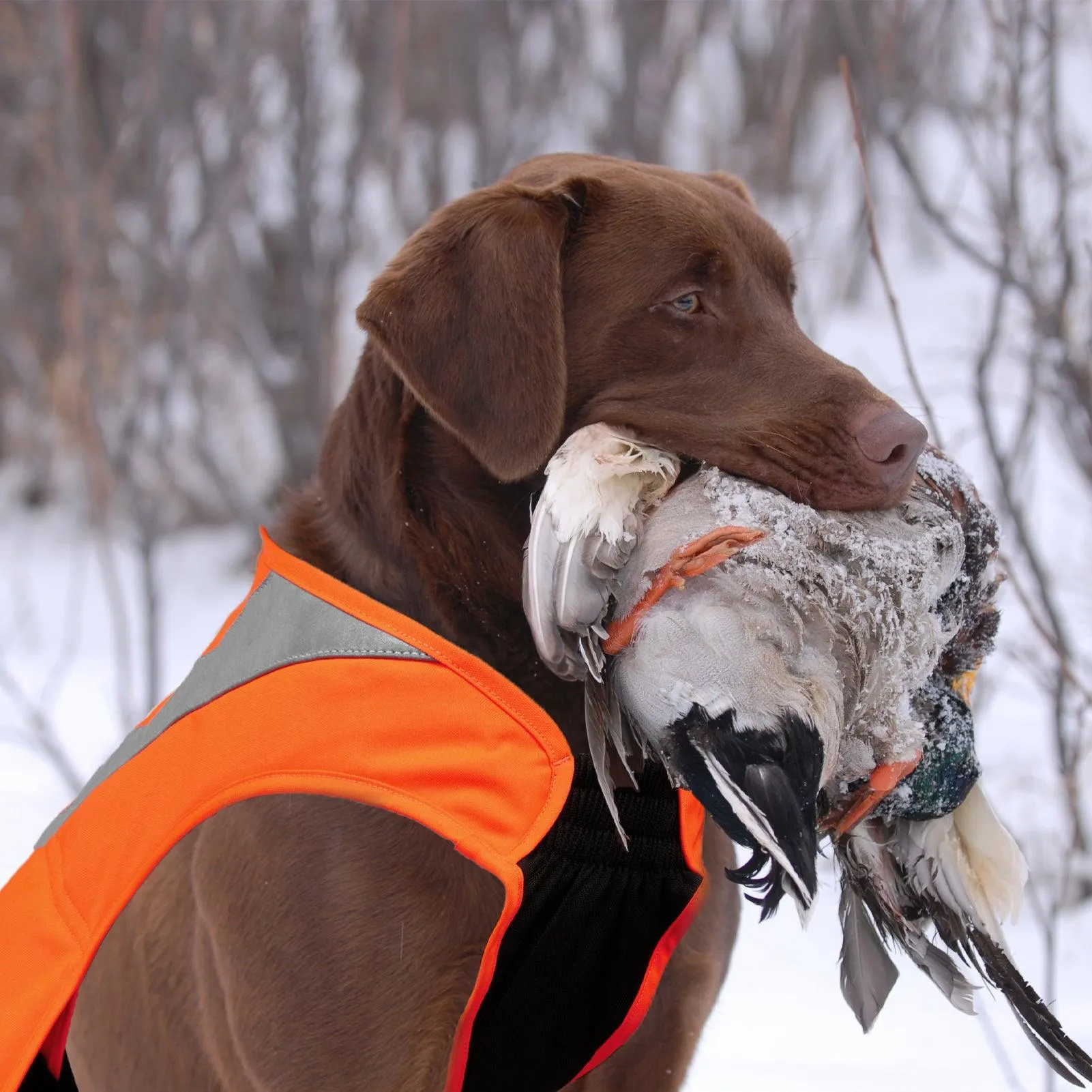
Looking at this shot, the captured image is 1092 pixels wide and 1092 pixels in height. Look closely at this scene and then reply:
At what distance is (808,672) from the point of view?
1569mm

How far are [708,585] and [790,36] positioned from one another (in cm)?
1145

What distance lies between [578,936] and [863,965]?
0.41m

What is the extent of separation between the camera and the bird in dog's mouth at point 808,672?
1.54m

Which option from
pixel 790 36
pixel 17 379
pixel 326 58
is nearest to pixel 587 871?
pixel 326 58

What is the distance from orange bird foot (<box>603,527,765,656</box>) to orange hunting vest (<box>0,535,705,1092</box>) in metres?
0.24

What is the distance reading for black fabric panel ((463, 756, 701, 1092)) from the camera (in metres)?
1.87

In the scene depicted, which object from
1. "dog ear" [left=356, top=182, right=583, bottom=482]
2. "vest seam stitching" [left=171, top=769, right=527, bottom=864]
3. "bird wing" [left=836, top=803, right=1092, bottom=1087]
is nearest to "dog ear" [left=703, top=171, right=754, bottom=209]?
"dog ear" [left=356, top=182, right=583, bottom=482]

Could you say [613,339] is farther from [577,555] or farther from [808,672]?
[808,672]

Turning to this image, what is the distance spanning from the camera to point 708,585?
1.60 meters

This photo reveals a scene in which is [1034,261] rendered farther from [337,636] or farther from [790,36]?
[790,36]

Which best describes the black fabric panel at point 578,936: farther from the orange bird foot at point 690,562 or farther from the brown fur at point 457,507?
the orange bird foot at point 690,562

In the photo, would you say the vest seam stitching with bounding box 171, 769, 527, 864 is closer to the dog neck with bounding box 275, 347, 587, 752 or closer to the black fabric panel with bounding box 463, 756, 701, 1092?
the black fabric panel with bounding box 463, 756, 701, 1092

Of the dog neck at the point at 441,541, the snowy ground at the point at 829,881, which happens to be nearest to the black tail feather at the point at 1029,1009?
the snowy ground at the point at 829,881

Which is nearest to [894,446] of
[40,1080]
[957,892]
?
[957,892]
